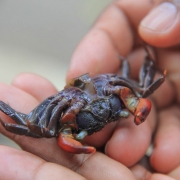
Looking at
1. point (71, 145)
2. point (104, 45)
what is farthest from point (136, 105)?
point (104, 45)

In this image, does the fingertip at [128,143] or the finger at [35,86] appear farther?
the finger at [35,86]

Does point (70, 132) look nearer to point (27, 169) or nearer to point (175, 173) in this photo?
point (27, 169)

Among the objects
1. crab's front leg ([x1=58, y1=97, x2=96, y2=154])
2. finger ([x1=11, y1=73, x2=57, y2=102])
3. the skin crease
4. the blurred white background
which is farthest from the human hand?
the blurred white background

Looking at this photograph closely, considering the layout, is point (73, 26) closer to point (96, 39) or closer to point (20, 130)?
point (96, 39)

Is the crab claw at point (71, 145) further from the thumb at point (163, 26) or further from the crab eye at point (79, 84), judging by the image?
the thumb at point (163, 26)

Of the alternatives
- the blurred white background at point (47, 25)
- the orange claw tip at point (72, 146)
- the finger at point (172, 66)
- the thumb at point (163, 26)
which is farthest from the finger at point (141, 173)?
the blurred white background at point (47, 25)

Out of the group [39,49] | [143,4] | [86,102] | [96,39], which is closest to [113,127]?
[86,102]
